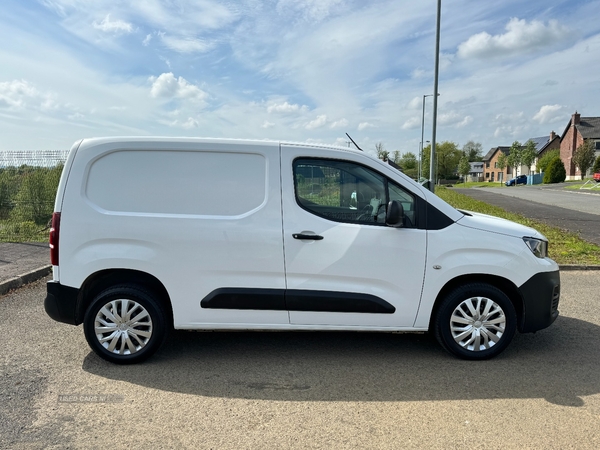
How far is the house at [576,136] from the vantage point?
230 ft

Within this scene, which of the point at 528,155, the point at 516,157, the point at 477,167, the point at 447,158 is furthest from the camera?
the point at 477,167

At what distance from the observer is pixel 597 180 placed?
161 ft

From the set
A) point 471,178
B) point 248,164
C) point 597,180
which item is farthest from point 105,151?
point 471,178

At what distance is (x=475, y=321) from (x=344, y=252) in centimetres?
138

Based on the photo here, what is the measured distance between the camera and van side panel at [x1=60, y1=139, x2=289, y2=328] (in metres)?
3.95

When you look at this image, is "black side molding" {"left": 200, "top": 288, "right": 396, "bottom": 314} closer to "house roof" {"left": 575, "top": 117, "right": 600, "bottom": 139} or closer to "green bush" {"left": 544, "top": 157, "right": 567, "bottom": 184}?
"green bush" {"left": 544, "top": 157, "right": 567, "bottom": 184}

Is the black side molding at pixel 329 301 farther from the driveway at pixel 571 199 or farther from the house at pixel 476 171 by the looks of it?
the house at pixel 476 171

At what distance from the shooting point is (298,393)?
358cm

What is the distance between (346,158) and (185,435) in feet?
8.48

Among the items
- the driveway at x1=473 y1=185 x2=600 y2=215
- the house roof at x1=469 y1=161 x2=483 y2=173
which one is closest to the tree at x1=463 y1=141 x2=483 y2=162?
the house roof at x1=469 y1=161 x2=483 y2=173

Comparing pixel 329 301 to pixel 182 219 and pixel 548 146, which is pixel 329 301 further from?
pixel 548 146

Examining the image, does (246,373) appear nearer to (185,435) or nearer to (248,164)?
(185,435)

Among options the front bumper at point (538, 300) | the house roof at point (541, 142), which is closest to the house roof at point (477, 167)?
the house roof at point (541, 142)

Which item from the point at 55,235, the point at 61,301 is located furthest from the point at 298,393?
the point at 55,235
